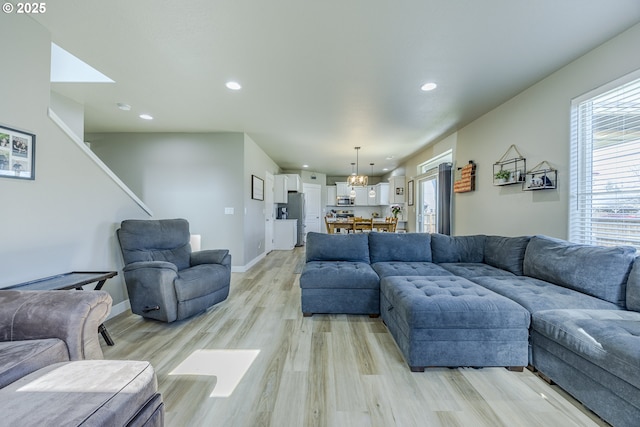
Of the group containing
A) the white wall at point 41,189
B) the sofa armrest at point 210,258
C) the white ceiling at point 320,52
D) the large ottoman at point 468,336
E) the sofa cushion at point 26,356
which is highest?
the white ceiling at point 320,52

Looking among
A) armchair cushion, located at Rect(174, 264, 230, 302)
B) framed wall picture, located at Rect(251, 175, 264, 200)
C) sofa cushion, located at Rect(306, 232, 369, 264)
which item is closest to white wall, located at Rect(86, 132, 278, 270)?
framed wall picture, located at Rect(251, 175, 264, 200)

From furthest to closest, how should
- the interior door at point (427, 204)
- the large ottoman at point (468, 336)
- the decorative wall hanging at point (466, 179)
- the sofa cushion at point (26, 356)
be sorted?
1. the interior door at point (427, 204)
2. the decorative wall hanging at point (466, 179)
3. the large ottoman at point (468, 336)
4. the sofa cushion at point (26, 356)

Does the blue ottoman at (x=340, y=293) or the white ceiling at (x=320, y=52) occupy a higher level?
the white ceiling at (x=320, y=52)

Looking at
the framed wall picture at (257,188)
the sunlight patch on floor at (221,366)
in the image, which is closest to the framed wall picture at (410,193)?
the framed wall picture at (257,188)

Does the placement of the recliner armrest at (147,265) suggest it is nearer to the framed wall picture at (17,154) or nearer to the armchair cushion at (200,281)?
the armchair cushion at (200,281)

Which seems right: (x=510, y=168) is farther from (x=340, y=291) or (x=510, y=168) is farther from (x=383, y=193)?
(x=383, y=193)

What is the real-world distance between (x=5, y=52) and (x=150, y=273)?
1935 mm

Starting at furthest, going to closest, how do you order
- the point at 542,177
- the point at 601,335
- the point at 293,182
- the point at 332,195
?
the point at 332,195 < the point at 293,182 < the point at 542,177 < the point at 601,335

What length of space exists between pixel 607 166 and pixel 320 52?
8.98ft

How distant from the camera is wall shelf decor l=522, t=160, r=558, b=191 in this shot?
2.71m

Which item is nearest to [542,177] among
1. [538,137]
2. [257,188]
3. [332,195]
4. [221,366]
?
[538,137]

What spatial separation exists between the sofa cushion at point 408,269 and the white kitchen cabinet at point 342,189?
654 cm

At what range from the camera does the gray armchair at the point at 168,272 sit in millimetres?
2438

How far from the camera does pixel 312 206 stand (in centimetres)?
903
